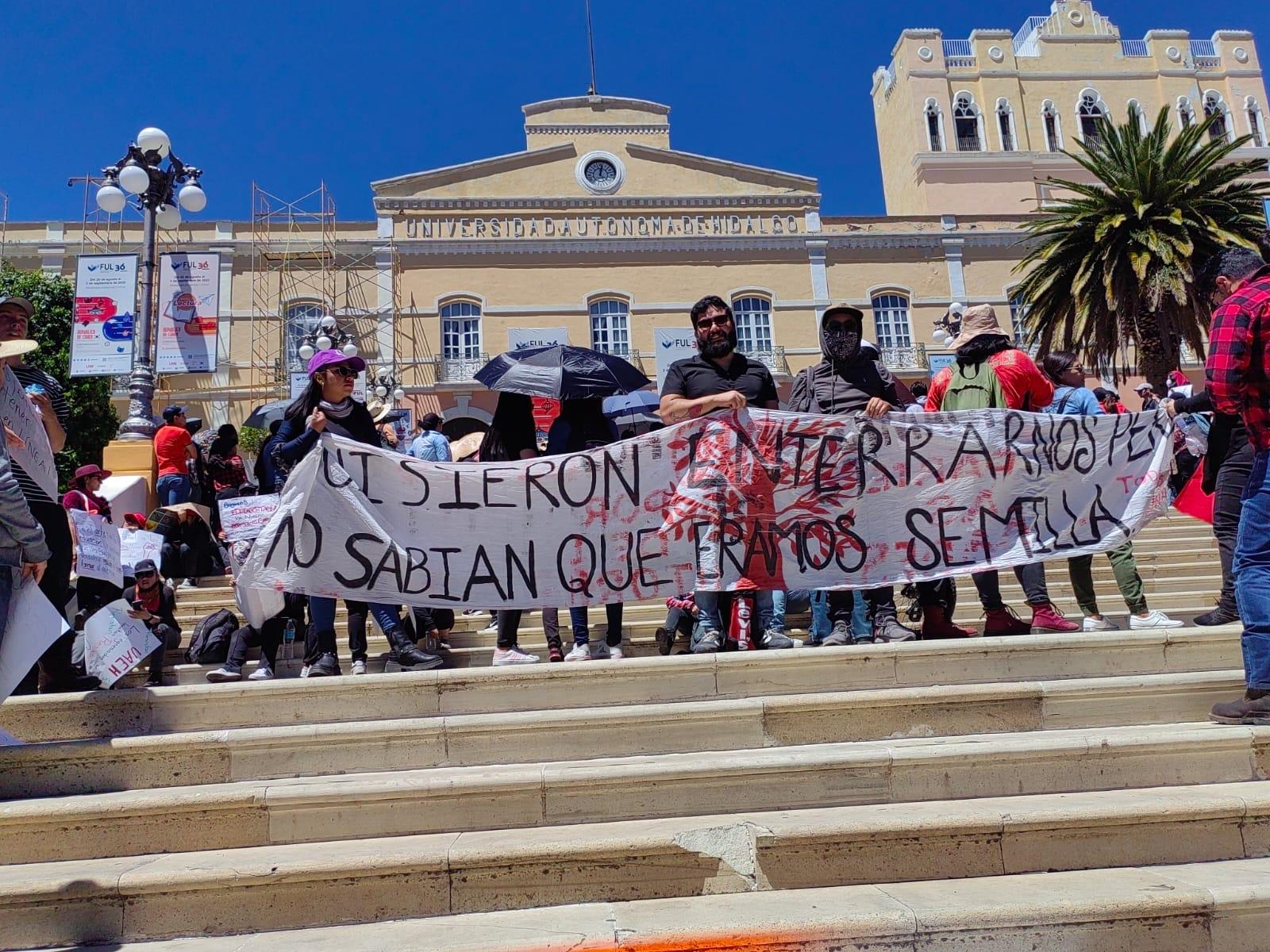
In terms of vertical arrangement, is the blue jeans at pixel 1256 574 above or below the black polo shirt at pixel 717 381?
below

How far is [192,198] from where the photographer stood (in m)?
13.9

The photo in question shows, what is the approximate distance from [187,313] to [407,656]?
455 inches

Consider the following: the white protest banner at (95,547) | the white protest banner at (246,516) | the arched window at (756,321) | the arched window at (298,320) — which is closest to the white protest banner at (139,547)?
the white protest banner at (95,547)

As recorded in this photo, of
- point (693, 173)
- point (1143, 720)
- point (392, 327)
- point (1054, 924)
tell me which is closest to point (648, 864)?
point (1054, 924)

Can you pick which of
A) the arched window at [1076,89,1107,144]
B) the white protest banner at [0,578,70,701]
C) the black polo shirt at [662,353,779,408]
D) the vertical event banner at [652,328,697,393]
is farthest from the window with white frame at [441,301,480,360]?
the arched window at [1076,89,1107,144]

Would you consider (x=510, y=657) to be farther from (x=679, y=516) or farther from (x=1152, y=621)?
(x=1152, y=621)

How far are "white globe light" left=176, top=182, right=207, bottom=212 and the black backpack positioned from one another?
10220mm

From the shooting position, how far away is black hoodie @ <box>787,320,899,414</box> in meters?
5.44

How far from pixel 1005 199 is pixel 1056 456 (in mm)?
35522

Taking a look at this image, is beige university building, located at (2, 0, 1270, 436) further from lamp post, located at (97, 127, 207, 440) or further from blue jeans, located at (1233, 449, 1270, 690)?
blue jeans, located at (1233, 449, 1270, 690)

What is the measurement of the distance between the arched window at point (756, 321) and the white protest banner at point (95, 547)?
25.8 m

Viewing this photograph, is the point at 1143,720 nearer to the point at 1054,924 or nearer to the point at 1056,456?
the point at 1054,924

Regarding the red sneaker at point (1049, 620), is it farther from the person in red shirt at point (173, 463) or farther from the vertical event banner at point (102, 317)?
the vertical event banner at point (102, 317)

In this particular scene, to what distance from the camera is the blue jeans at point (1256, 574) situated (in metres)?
3.60
